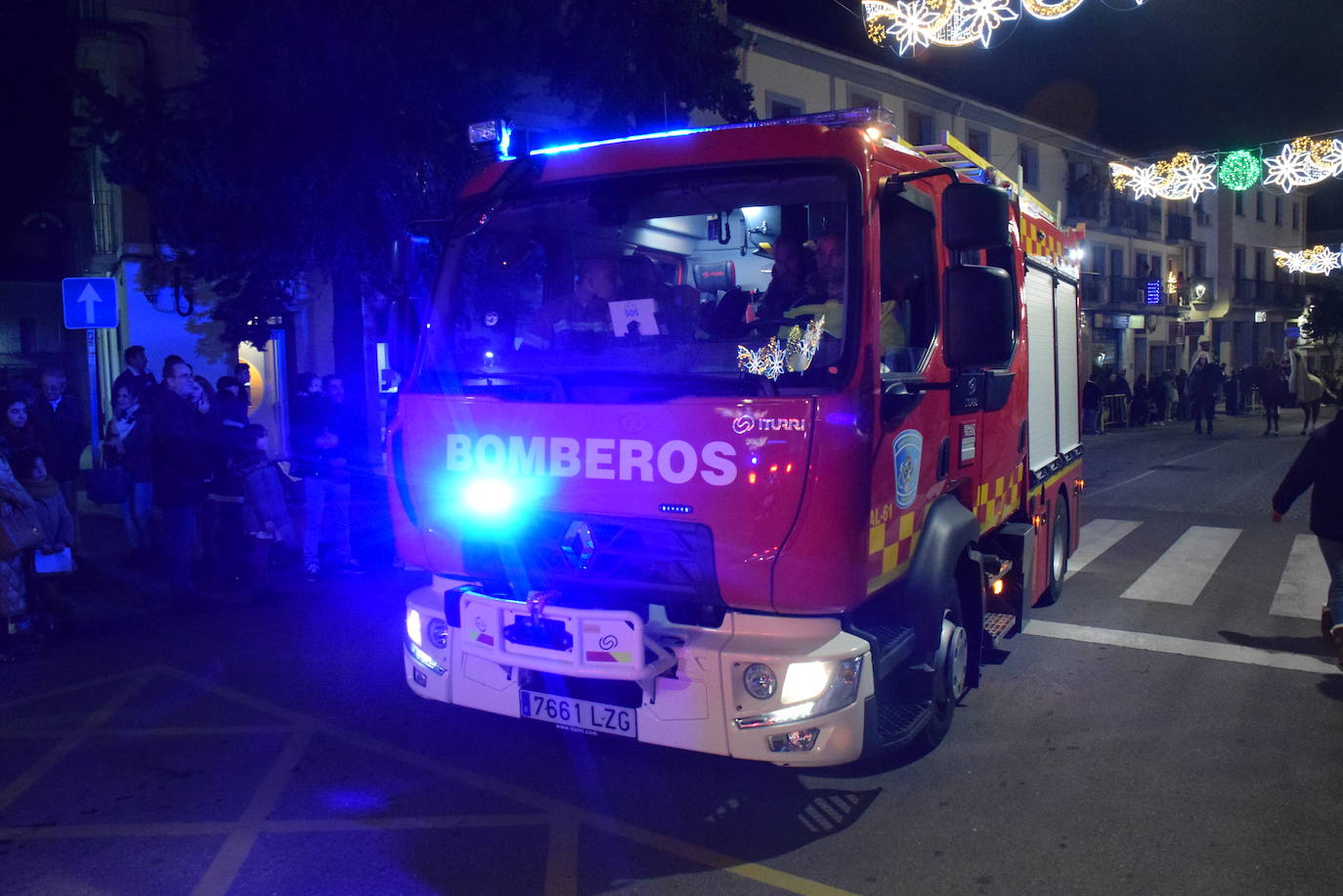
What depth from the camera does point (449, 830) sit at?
13.1 ft

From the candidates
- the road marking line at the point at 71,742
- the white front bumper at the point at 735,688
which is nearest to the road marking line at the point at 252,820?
the road marking line at the point at 71,742

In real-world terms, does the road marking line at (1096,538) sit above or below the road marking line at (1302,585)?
above

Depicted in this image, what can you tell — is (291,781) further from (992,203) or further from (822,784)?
(992,203)

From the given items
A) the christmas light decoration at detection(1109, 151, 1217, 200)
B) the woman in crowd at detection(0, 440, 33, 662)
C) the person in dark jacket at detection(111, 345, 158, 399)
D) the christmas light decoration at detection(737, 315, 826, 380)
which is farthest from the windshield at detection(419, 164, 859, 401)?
the christmas light decoration at detection(1109, 151, 1217, 200)

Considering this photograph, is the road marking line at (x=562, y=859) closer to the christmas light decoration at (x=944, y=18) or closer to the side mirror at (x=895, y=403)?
the side mirror at (x=895, y=403)

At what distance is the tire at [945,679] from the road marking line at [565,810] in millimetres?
1196

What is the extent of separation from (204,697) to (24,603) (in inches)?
78.6

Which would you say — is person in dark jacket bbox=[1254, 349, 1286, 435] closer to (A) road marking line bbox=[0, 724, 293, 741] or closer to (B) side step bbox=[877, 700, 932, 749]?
(B) side step bbox=[877, 700, 932, 749]

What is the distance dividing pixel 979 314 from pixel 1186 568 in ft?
21.2

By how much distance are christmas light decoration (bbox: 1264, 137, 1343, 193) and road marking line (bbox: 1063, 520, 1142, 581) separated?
6.98 meters

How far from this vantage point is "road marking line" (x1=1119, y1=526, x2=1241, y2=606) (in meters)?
8.02

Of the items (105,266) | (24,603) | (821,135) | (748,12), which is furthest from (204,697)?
(748,12)

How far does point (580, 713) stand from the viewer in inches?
155

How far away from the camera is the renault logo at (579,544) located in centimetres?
394
